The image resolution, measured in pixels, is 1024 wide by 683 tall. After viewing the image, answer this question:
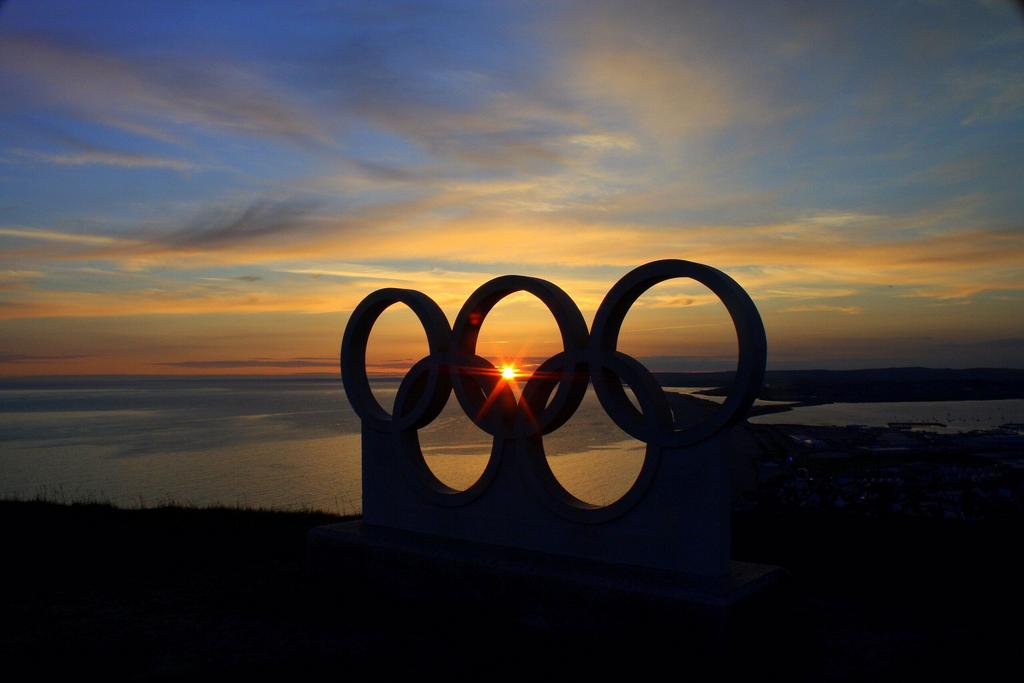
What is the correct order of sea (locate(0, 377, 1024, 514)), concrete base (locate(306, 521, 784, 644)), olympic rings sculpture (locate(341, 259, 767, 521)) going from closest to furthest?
concrete base (locate(306, 521, 784, 644))
olympic rings sculpture (locate(341, 259, 767, 521))
sea (locate(0, 377, 1024, 514))

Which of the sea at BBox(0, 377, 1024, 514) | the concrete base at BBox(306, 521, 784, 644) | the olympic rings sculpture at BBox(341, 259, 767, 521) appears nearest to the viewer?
the concrete base at BBox(306, 521, 784, 644)

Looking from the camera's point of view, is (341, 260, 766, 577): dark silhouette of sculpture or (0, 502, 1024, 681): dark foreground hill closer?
(0, 502, 1024, 681): dark foreground hill

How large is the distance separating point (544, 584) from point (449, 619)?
1271 mm

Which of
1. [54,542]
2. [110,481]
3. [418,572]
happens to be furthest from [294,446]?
[418,572]

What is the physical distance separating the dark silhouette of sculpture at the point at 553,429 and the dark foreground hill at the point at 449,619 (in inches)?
34.1

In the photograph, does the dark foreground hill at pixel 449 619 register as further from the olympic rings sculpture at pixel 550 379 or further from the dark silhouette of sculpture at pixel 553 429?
A: the olympic rings sculpture at pixel 550 379

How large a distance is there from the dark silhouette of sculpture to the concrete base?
0.21 m

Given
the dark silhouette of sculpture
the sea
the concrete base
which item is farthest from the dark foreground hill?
the sea

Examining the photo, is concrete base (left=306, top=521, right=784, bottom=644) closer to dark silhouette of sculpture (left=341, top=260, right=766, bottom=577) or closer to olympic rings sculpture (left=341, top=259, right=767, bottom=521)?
dark silhouette of sculpture (left=341, top=260, right=766, bottom=577)

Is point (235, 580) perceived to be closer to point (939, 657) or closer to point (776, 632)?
point (776, 632)

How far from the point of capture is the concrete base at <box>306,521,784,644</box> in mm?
6930

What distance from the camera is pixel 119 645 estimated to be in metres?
7.53

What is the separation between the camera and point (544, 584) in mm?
7738

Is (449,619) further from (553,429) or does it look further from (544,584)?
(553,429)
